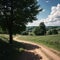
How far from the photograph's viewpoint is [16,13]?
2638cm

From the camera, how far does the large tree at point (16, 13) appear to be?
2614cm

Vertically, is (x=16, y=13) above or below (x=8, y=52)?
above

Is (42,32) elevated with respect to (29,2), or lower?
lower

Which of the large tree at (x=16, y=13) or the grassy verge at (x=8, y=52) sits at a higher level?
the large tree at (x=16, y=13)

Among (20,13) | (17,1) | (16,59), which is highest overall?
(17,1)

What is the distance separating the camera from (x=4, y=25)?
27.5 meters

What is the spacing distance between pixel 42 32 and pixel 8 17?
54294 millimetres

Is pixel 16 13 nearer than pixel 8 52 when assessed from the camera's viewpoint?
No

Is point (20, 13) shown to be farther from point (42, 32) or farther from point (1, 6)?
point (42, 32)

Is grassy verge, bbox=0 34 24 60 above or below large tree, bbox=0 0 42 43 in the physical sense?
below

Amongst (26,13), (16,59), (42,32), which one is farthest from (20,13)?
(42,32)

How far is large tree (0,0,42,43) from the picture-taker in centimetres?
2614

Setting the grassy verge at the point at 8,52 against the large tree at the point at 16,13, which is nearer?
the grassy verge at the point at 8,52

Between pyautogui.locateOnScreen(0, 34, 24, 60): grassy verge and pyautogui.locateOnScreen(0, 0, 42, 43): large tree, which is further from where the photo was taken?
pyautogui.locateOnScreen(0, 0, 42, 43): large tree
